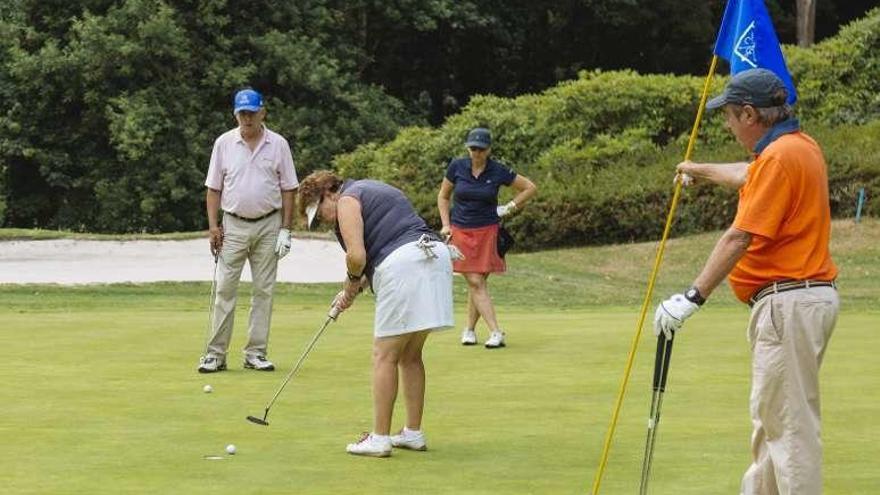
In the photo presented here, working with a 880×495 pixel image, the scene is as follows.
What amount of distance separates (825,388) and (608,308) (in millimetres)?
7080

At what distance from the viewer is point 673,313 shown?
22.9 feet

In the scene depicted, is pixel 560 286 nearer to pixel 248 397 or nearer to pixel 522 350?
pixel 522 350

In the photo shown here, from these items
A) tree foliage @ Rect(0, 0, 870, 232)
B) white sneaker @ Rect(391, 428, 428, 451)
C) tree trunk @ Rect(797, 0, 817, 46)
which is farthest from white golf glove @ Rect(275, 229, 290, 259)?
tree trunk @ Rect(797, 0, 817, 46)

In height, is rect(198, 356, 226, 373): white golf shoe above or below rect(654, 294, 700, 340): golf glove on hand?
below

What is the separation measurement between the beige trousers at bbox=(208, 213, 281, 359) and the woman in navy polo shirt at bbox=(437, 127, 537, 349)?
1799 millimetres

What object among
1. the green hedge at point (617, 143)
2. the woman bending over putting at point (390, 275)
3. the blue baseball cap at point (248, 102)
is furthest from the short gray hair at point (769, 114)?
the green hedge at point (617, 143)

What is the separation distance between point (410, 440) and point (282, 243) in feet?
13.1

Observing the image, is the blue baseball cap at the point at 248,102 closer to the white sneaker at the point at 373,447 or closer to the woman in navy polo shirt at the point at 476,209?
the woman in navy polo shirt at the point at 476,209

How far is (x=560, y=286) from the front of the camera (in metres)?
20.7

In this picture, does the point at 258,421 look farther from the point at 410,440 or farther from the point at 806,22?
the point at 806,22

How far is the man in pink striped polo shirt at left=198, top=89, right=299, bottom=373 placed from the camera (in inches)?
508

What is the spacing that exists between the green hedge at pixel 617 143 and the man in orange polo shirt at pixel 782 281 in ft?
58.7

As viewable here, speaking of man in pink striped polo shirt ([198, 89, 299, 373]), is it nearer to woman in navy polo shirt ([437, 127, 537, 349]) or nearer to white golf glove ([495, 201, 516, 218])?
woman in navy polo shirt ([437, 127, 537, 349])

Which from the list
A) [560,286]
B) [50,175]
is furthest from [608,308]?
[50,175]
